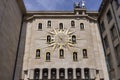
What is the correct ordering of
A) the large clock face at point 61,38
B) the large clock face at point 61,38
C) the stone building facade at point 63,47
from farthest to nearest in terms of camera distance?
1. the large clock face at point 61,38
2. the large clock face at point 61,38
3. the stone building facade at point 63,47

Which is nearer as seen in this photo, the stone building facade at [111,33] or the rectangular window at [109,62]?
the stone building facade at [111,33]

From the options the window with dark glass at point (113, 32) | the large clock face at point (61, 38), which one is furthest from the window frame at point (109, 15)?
the large clock face at point (61, 38)

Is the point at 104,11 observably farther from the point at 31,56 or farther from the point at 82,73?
the point at 31,56

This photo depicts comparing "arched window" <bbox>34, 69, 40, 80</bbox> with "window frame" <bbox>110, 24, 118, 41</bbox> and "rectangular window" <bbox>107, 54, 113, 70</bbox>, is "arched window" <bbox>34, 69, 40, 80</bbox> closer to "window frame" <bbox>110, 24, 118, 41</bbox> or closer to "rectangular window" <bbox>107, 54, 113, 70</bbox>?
"rectangular window" <bbox>107, 54, 113, 70</bbox>

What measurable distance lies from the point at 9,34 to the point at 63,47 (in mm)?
7469

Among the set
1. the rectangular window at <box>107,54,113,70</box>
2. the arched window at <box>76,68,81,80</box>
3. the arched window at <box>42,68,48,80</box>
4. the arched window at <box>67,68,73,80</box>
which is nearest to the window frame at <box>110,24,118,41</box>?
the rectangular window at <box>107,54,113,70</box>

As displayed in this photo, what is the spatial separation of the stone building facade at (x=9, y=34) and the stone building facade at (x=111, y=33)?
12134 millimetres

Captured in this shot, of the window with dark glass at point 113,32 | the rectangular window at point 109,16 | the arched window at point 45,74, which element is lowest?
the arched window at point 45,74

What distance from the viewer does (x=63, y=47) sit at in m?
21.0

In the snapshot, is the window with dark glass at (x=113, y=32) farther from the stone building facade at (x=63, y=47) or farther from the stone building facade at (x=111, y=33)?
the stone building facade at (x=63, y=47)

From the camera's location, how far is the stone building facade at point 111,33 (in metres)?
16.8

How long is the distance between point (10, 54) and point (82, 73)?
30.3ft

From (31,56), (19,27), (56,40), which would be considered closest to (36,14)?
(19,27)

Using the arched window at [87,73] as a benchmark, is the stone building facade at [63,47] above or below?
above
